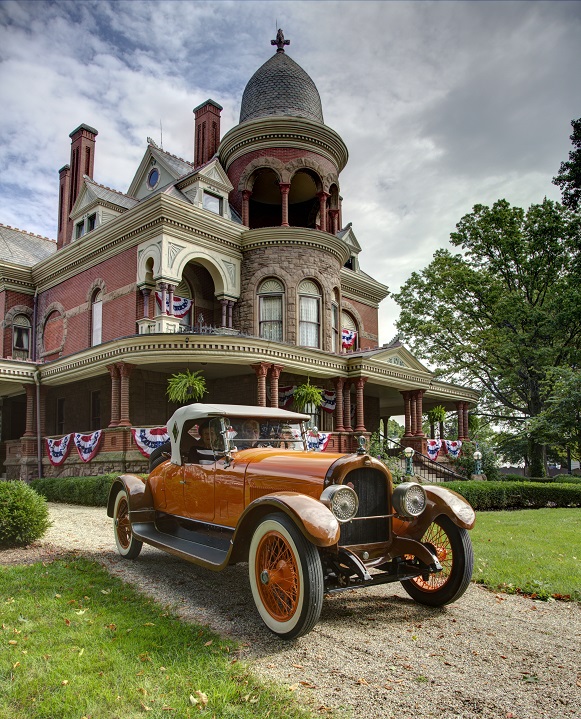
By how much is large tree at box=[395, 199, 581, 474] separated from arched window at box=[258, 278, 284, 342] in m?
12.8

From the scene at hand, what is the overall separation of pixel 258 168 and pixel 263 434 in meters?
18.4

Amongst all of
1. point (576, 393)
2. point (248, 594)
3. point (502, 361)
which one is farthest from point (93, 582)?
point (502, 361)

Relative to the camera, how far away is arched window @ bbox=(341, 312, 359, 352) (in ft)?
88.9

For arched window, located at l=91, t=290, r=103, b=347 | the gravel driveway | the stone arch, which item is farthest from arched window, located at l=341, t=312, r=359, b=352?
the gravel driveway

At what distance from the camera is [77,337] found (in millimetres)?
23516

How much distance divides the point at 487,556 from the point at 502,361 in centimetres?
2508

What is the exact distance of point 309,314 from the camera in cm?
2272

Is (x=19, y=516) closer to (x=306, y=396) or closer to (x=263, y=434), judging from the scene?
(x=263, y=434)

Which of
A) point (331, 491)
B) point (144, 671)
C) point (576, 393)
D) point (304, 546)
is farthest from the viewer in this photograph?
point (576, 393)

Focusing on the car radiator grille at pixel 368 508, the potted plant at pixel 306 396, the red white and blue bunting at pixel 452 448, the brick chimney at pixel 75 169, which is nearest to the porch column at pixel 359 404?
the potted plant at pixel 306 396

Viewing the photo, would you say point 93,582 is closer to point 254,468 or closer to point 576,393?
point 254,468

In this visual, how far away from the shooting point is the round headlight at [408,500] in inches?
219

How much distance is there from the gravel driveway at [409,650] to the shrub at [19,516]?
110 inches

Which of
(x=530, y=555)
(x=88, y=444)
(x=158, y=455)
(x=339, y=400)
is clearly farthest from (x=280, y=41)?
(x=530, y=555)
